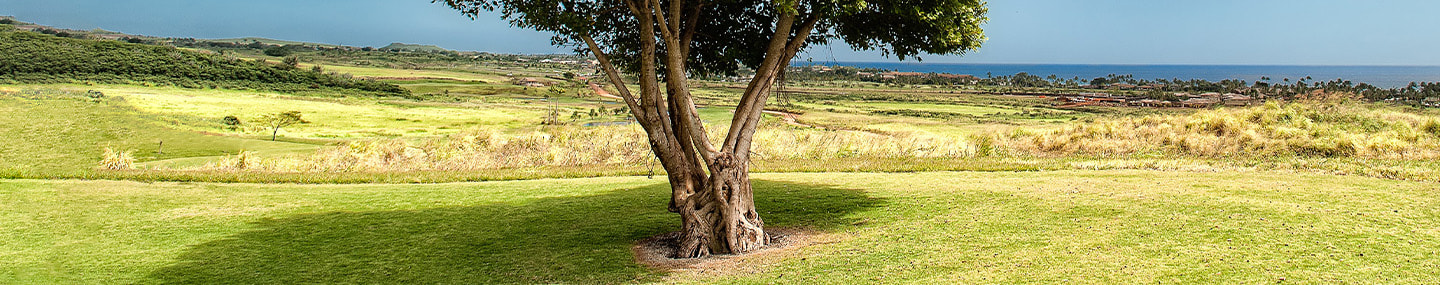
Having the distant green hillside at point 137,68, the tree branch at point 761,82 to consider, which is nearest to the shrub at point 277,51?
the distant green hillside at point 137,68

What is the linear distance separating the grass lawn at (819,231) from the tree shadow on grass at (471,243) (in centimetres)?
3

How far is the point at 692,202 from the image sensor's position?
749 centimetres

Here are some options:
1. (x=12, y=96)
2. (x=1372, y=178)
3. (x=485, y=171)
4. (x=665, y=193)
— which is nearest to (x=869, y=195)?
(x=665, y=193)

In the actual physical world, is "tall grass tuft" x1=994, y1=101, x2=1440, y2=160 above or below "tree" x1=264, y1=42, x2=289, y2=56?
below

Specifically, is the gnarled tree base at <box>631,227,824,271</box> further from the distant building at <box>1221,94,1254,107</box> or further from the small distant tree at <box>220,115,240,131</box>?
the small distant tree at <box>220,115,240,131</box>

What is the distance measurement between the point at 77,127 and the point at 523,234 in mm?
51776

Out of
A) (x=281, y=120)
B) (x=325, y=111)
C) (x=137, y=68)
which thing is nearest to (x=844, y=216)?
(x=281, y=120)

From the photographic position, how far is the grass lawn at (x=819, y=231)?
19.5ft

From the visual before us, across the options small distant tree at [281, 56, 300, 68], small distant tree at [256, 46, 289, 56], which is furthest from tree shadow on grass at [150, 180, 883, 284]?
Answer: small distant tree at [256, 46, 289, 56]

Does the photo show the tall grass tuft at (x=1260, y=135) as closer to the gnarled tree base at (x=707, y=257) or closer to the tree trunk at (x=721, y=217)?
the gnarled tree base at (x=707, y=257)

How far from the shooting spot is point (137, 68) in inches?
2896

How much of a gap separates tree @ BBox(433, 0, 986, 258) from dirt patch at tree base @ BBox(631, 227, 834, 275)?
18 cm

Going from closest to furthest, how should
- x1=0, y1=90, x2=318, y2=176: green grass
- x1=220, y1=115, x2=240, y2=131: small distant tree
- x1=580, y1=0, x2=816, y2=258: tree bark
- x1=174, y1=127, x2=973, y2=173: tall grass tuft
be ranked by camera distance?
1. x1=580, y1=0, x2=816, y2=258: tree bark
2. x1=174, y1=127, x2=973, y2=173: tall grass tuft
3. x1=0, y1=90, x2=318, y2=176: green grass
4. x1=220, y1=115, x2=240, y2=131: small distant tree

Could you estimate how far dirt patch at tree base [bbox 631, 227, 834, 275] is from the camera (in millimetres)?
6705
